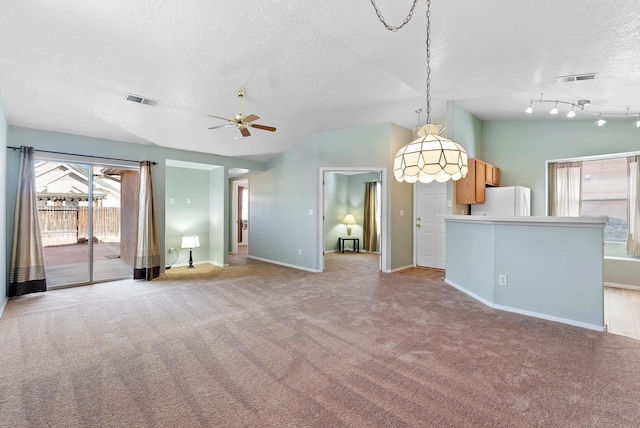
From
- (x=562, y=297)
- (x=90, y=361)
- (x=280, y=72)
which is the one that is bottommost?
(x=90, y=361)

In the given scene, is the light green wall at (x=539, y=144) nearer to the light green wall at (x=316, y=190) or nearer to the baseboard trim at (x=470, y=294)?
the light green wall at (x=316, y=190)

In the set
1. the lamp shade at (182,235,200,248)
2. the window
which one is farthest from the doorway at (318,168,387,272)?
the window

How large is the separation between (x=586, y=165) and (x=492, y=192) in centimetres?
173

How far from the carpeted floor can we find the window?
3438 mm

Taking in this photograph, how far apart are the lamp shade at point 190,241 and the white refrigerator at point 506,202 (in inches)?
223

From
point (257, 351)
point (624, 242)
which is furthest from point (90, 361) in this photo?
point (624, 242)

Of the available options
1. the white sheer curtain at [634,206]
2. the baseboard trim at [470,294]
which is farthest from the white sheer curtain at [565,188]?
the baseboard trim at [470,294]

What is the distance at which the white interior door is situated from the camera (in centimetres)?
594

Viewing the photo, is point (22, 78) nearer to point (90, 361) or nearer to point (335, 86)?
point (90, 361)

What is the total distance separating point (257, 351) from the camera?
244 centimetres

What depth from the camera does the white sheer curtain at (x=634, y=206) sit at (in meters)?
4.68

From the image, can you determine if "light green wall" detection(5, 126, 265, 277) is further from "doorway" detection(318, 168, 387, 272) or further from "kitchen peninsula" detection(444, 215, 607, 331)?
"kitchen peninsula" detection(444, 215, 607, 331)

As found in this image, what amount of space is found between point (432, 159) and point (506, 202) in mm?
3950

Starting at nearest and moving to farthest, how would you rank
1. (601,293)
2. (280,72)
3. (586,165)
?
(601,293) < (280,72) < (586,165)
